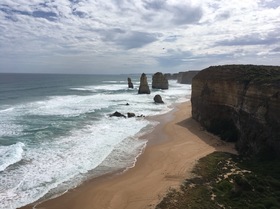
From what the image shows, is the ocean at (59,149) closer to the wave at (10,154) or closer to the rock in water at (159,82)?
the wave at (10,154)

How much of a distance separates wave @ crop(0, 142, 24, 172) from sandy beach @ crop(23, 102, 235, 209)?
6456 mm

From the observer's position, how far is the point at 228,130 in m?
27.1

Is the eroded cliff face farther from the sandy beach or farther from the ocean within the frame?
the ocean

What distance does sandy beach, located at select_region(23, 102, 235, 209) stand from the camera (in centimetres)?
1586

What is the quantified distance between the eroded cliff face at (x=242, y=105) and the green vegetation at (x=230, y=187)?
2359 millimetres

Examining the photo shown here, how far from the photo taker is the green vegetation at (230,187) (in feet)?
48.4

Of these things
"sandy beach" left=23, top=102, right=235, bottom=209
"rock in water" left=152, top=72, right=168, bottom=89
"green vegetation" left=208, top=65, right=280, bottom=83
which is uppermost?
"green vegetation" left=208, top=65, right=280, bottom=83

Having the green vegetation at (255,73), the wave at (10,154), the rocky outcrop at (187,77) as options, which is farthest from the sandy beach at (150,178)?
the rocky outcrop at (187,77)

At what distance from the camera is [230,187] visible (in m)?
16.5

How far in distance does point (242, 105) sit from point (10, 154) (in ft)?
62.9

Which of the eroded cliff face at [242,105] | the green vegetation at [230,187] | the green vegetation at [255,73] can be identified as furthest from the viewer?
the green vegetation at [255,73]

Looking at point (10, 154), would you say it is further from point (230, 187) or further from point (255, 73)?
point (255, 73)

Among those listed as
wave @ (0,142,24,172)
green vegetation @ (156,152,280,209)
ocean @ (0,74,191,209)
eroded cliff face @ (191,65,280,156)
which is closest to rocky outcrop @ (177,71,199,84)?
ocean @ (0,74,191,209)

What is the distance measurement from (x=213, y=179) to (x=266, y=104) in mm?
7516
